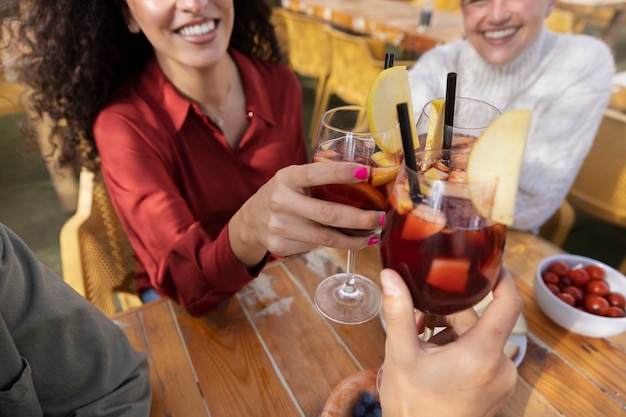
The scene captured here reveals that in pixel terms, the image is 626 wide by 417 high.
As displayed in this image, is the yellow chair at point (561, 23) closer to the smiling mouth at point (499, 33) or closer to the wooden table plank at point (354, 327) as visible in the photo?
the smiling mouth at point (499, 33)

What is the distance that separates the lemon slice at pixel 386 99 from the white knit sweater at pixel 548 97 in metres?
1.05

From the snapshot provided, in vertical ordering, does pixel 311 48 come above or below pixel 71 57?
below

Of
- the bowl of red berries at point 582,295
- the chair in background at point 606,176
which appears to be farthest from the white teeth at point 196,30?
the chair in background at point 606,176

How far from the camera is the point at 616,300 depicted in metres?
1.16

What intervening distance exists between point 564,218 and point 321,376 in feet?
5.65

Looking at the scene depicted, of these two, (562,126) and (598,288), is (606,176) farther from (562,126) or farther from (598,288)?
(598,288)

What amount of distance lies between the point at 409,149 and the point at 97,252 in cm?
132

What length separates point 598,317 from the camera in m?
1.07

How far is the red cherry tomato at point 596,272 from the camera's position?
3.99 feet

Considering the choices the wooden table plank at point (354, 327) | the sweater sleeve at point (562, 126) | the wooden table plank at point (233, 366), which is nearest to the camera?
the wooden table plank at point (233, 366)

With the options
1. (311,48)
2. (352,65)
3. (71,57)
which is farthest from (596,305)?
(311,48)

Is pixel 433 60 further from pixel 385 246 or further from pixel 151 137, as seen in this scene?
pixel 385 246

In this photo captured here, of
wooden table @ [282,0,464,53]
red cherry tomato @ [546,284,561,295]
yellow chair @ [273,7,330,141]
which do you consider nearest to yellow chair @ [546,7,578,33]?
wooden table @ [282,0,464,53]

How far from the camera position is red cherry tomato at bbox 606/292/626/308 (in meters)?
1.15
